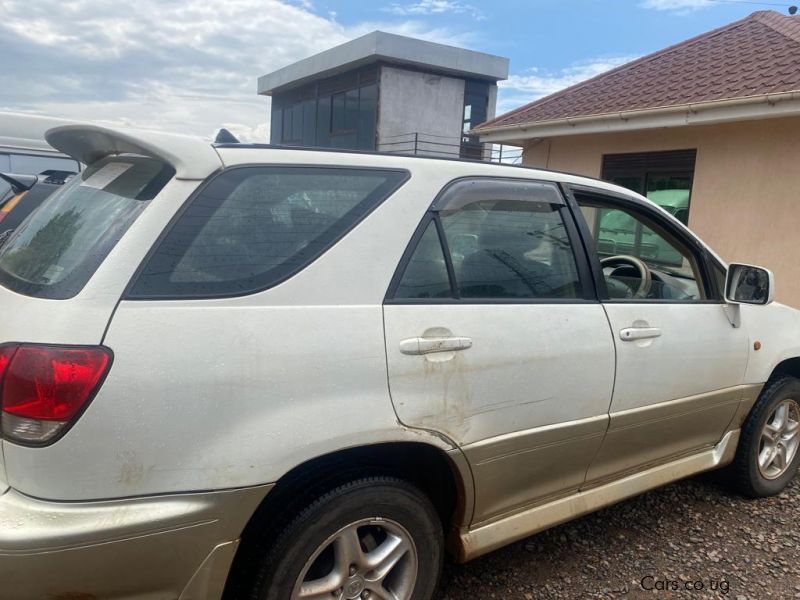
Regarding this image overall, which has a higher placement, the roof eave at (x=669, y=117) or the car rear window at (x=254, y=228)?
the roof eave at (x=669, y=117)

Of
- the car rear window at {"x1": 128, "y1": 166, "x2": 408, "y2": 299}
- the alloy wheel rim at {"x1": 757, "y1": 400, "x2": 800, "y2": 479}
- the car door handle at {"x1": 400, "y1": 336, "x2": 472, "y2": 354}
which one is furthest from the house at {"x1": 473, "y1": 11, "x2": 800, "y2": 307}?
the car rear window at {"x1": 128, "y1": 166, "x2": 408, "y2": 299}

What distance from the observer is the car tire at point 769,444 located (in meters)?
3.60

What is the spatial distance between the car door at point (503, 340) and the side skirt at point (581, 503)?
7 cm

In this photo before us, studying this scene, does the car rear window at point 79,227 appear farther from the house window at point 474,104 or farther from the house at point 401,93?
the house window at point 474,104

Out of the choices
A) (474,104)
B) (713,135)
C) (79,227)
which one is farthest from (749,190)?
(474,104)

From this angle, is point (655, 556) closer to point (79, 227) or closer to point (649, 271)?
point (649, 271)

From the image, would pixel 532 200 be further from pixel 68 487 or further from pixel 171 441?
pixel 68 487

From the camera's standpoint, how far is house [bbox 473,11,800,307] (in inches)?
288

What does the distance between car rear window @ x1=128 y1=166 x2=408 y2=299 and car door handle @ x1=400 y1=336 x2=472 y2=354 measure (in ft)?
1.33

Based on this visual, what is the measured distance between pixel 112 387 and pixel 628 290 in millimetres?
2336

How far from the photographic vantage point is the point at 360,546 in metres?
2.16

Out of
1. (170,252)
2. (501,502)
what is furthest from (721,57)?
(170,252)

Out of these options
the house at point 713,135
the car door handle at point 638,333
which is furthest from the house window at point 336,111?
the car door handle at point 638,333

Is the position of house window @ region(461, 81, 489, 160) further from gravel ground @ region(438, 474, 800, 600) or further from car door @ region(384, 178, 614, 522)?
car door @ region(384, 178, 614, 522)
